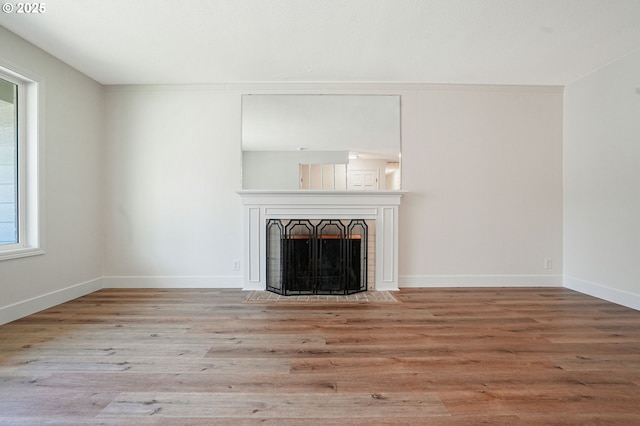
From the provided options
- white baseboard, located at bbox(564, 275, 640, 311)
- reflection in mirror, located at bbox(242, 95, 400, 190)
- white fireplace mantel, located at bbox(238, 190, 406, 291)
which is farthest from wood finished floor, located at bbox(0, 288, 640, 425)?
reflection in mirror, located at bbox(242, 95, 400, 190)

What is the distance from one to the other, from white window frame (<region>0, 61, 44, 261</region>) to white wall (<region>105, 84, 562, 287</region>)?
83cm

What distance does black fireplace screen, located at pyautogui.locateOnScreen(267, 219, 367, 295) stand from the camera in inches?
136

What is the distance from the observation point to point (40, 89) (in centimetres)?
281

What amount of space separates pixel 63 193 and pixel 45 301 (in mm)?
1062

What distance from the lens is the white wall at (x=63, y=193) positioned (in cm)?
262

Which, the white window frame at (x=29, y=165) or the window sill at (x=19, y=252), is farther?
the white window frame at (x=29, y=165)

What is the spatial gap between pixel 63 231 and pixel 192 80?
6.92 ft

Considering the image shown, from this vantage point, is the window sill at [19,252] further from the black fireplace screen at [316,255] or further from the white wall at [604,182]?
the white wall at [604,182]

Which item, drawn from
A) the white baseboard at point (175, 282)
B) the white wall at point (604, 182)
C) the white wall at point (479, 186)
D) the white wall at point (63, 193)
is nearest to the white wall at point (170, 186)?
the white baseboard at point (175, 282)

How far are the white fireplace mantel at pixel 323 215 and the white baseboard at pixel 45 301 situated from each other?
1.73 m

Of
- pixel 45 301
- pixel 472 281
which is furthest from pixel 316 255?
pixel 45 301

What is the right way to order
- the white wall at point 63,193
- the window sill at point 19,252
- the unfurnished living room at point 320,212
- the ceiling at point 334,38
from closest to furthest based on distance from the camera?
the unfurnished living room at point 320,212 < the ceiling at point 334,38 < the window sill at point 19,252 < the white wall at point 63,193

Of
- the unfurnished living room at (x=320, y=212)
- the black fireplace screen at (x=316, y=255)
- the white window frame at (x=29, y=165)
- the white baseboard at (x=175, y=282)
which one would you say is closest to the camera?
the unfurnished living room at (x=320, y=212)

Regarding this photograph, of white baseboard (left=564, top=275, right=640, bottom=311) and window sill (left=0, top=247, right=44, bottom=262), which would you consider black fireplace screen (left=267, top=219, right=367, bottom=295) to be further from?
white baseboard (left=564, top=275, right=640, bottom=311)
